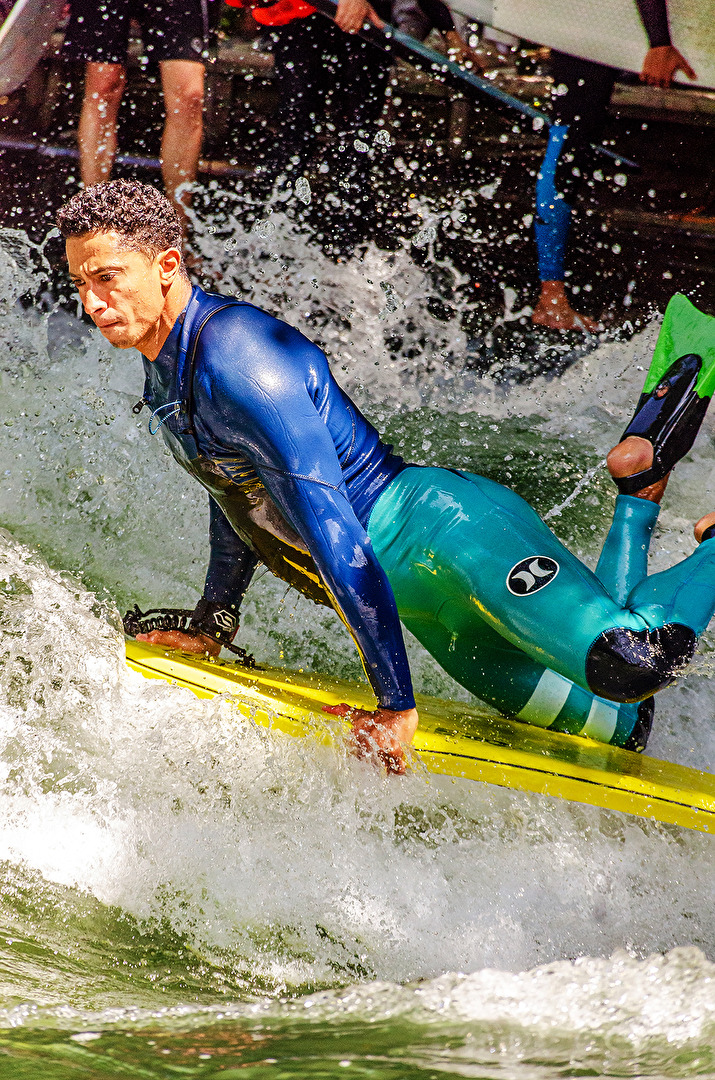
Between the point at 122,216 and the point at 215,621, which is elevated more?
the point at 122,216

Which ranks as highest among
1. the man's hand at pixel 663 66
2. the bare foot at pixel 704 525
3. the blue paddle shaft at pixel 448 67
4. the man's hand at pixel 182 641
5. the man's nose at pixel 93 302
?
the man's hand at pixel 663 66

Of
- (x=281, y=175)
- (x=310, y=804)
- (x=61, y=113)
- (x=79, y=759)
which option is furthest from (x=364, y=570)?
(x=61, y=113)

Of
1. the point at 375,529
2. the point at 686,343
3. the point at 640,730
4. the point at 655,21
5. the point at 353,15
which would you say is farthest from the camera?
the point at 353,15

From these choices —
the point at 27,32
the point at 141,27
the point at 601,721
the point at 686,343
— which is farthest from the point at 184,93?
the point at 601,721

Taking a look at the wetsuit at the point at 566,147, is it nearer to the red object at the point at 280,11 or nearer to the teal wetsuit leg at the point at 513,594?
the red object at the point at 280,11

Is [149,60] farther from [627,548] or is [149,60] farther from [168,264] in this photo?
[627,548]

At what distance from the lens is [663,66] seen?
3.67m

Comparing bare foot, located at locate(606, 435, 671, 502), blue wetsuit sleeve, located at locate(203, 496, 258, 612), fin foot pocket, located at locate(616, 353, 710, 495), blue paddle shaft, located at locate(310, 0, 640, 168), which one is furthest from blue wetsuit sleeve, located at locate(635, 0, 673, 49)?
blue wetsuit sleeve, located at locate(203, 496, 258, 612)

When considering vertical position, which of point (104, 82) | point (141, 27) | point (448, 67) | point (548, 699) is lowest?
point (548, 699)

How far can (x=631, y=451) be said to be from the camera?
2.16 meters

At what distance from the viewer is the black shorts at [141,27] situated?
12.4 ft

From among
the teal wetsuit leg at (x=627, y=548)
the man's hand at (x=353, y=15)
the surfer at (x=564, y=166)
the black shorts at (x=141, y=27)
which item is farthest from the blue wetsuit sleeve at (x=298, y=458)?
the black shorts at (x=141, y=27)

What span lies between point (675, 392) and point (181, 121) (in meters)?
2.59

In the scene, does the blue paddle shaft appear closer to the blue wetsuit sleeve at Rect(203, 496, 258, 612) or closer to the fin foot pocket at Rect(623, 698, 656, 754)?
the blue wetsuit sleeve at Rect(203, 496, 258, 612)
